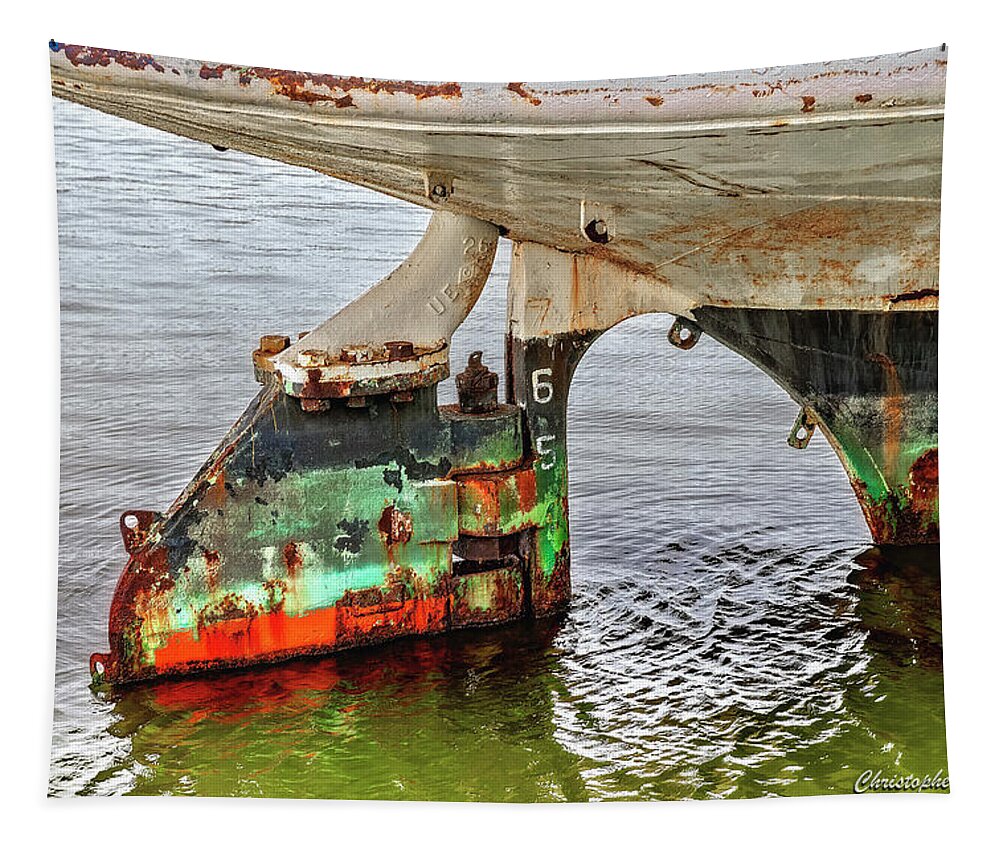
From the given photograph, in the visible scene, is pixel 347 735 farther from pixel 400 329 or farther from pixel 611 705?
pixel 400 329

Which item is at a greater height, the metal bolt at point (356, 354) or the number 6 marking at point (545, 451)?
the metal bolt at point (356, 354)

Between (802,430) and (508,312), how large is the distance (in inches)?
25.8

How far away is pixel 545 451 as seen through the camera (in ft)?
11.8

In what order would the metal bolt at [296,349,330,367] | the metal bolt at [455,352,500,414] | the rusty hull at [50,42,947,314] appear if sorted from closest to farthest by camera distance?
the rusty hull at [50,42,947,314], the metal bolt at [296,349,330,367], the metal bolt at [455,352,500,414]

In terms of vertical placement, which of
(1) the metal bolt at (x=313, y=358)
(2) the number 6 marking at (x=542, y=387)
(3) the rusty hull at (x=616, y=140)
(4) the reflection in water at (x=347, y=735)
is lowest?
(4) the reflection in water at (x=347, y=735)

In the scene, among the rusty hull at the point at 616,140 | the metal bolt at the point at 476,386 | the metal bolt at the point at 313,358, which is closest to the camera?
the rusty hull at the point at 616,140

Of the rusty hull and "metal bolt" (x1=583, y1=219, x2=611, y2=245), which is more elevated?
the rusty hull

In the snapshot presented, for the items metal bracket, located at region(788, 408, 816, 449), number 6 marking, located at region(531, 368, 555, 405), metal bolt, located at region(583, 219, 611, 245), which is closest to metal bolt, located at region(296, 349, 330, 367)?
number 6 marking, located at region(531, 368, 555, 405)

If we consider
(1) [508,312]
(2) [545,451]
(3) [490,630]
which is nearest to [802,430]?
(2) [545,451]

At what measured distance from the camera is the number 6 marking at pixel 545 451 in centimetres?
359

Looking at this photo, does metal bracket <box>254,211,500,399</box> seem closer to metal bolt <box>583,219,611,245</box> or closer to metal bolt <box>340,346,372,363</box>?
metal bolt <box>340,346,372,363</box>

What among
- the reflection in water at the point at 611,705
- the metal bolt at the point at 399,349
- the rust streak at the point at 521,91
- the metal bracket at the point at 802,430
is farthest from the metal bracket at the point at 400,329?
the metal bracket at the point at 802,430

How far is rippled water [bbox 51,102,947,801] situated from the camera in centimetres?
331

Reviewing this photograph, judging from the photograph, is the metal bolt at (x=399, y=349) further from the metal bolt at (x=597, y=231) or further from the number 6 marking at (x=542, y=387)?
the metal bolt at (x=597, y=231)
